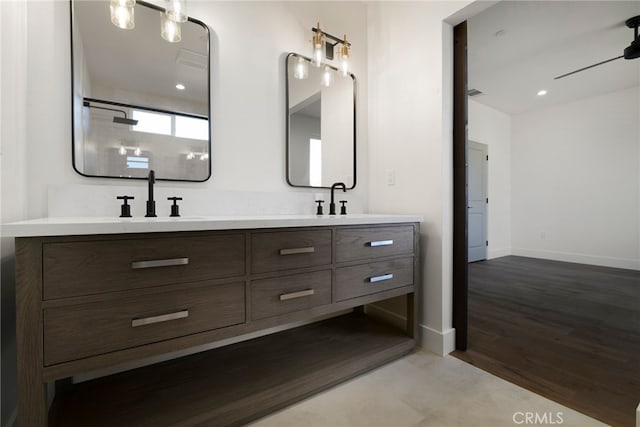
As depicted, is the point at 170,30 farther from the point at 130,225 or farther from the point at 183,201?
the point at 130,225

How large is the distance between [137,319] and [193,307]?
0.18 m

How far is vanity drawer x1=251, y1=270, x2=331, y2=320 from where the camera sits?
1231 millimetres

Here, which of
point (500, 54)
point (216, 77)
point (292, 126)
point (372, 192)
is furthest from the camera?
point (500, 54)

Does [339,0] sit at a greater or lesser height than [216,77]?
greater

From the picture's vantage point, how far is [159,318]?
1021mm

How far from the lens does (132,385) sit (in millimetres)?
1369

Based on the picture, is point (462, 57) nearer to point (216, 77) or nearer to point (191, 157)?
point (216, 77)

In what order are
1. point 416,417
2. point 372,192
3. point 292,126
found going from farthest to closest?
point 372,192 < point 292,126 < point 416,417

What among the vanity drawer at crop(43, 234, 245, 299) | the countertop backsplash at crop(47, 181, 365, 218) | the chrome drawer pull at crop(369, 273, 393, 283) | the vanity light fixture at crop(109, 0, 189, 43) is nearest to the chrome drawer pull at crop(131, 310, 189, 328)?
the vanity drawer at crop(43, 234, 245, 299)

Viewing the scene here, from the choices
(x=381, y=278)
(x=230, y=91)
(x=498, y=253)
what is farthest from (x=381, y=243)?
(x=498, y=253)

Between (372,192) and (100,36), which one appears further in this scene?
(372,192)

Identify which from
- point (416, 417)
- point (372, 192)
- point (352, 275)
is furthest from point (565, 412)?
point (372, 192)

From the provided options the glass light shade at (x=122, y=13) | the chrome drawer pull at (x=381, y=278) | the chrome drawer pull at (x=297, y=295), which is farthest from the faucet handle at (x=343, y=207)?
the glass light shade at (x=122, y=13)

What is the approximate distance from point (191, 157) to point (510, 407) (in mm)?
2091
